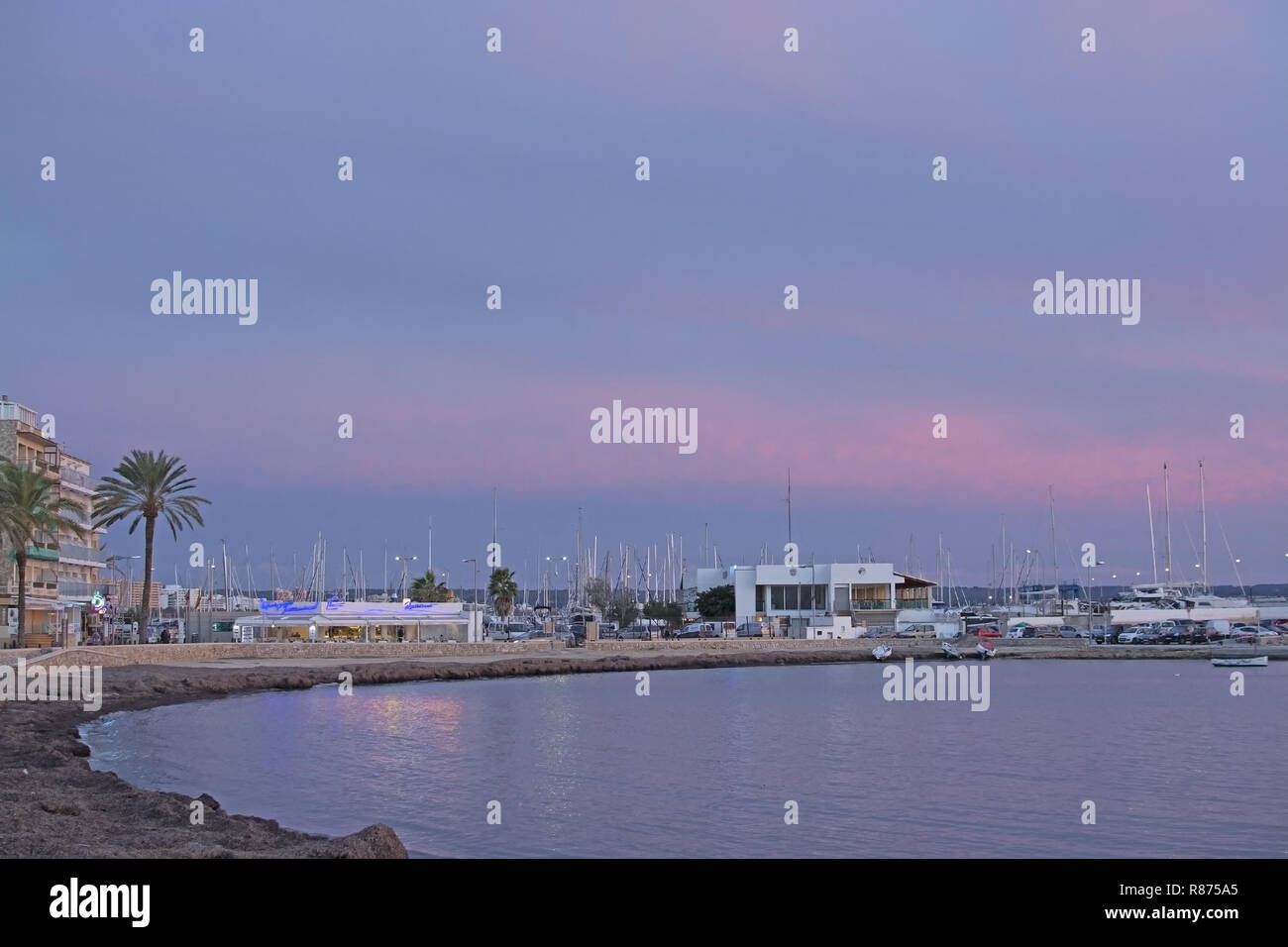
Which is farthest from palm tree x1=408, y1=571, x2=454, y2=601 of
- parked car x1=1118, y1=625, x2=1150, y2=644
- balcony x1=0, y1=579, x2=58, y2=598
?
parked car x1=1118, y1=625, x2=1150, y2=644

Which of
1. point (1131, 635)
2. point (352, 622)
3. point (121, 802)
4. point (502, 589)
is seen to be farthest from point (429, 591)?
point (121, 802)

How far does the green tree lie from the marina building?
208 feet

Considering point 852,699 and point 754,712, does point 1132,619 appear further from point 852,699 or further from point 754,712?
point 754,712

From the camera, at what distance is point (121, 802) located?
20.0 m

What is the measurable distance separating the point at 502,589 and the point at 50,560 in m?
48.8

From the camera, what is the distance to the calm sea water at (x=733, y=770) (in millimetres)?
22906

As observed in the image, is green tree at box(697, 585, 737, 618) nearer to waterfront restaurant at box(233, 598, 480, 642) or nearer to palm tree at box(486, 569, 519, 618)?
palm tree at box(486, 569, 519, 618)

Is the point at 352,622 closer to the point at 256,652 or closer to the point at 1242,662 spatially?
the point at 256,652

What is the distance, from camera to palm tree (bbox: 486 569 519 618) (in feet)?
A: 368

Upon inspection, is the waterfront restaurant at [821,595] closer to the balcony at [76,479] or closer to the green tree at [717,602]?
the green tree at [717,602]

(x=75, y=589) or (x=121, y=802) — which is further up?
(x=75, y=589)

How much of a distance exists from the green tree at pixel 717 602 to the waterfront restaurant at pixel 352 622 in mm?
40143
